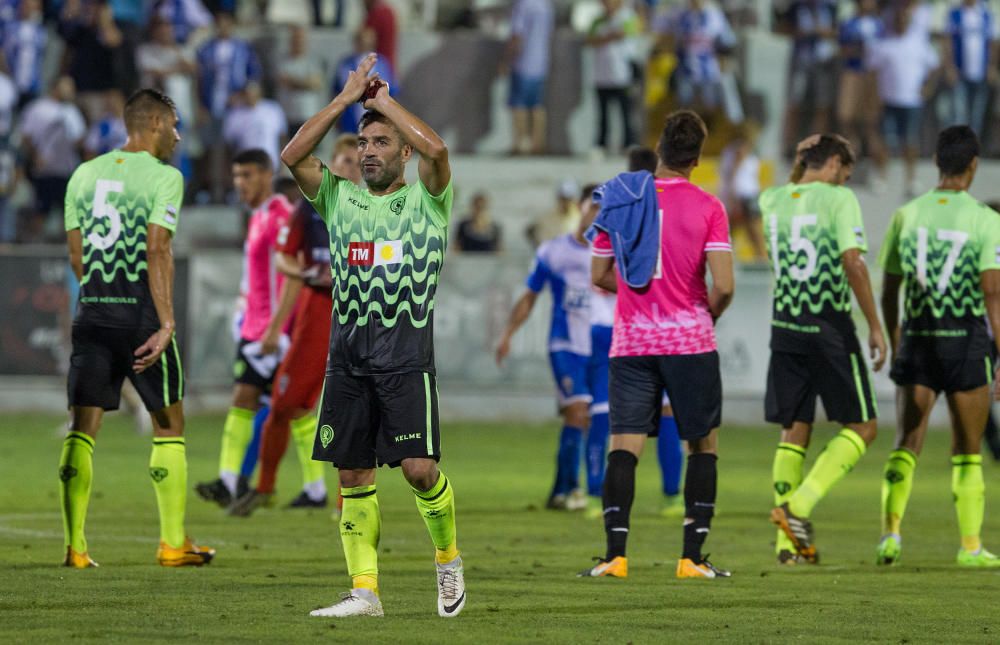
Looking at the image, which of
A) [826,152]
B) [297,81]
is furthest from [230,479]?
[297,81]

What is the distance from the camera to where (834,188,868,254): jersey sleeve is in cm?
1059

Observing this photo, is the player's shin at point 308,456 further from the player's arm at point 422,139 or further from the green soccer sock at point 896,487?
the player's arm at point 422,139

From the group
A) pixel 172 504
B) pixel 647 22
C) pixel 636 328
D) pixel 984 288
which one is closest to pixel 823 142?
pixel 984 288

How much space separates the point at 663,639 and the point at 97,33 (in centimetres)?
1912

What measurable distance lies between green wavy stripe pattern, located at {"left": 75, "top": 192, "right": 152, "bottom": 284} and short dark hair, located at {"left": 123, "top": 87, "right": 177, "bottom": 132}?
1.42ft

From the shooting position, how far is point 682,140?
9.82 metres

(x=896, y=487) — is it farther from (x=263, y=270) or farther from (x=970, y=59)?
(x=970, y=59)

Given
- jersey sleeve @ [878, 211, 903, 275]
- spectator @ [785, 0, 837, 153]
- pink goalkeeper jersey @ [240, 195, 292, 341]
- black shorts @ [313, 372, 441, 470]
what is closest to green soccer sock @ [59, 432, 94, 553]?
black shorts @ [313, 372, 441, 470]

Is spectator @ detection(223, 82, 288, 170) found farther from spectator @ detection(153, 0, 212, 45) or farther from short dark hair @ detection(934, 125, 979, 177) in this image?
short dark hair @ detection(934, 125, 979, 177)

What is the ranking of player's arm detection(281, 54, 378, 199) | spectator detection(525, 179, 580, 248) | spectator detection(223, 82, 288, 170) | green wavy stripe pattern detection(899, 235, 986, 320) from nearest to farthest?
player's arm detection(281, 54, 378, 199), green wavy stripe pattern detection(899, 235, 986, 320), spectator detection(525, 179, 580, 248), spectator detection(223, 82, 288, 170)

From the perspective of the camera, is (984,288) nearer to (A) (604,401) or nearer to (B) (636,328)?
(B) (636,328)

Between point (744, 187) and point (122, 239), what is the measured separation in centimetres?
1698

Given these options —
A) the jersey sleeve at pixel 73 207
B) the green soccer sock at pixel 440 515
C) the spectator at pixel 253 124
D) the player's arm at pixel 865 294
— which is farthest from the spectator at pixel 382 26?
the green soccer sock at pixel 440 515

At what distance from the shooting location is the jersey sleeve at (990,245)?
10625 millimetres
